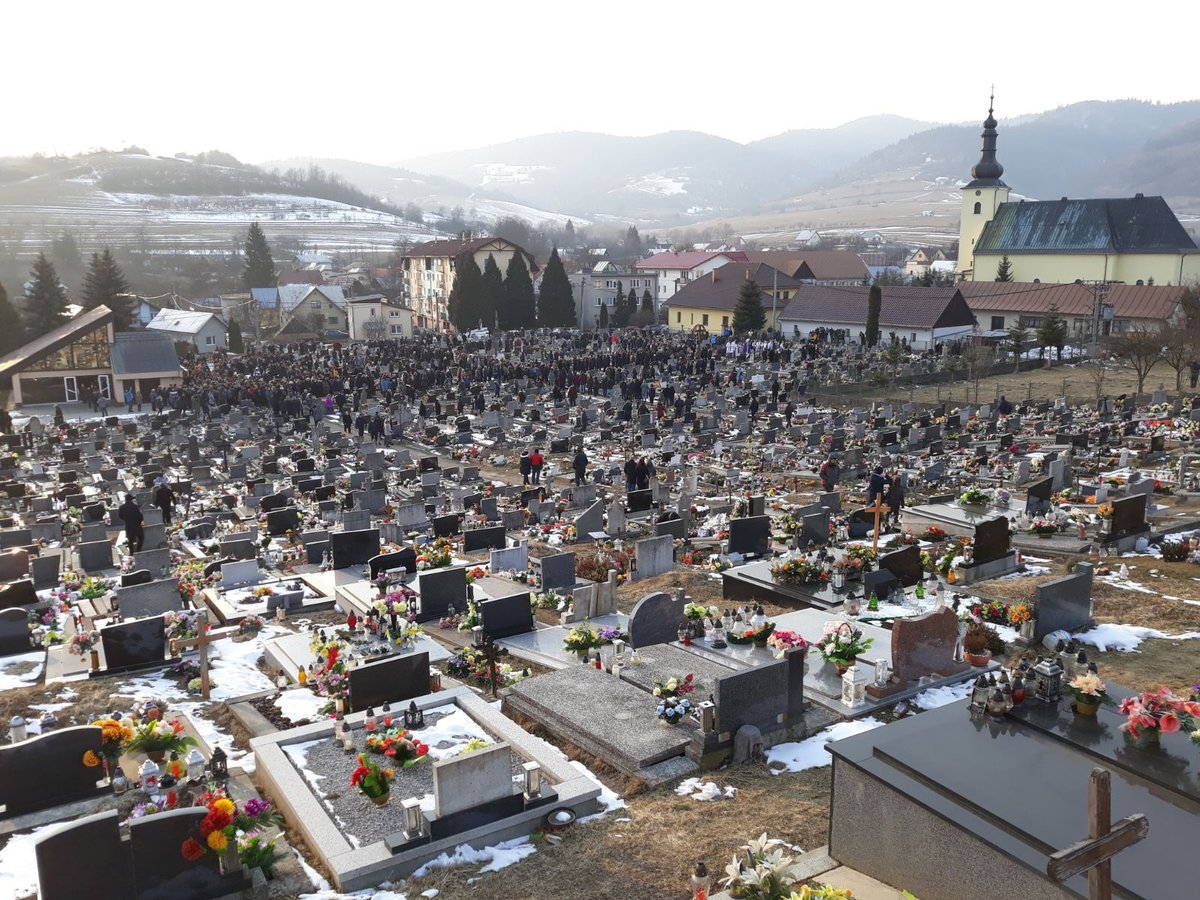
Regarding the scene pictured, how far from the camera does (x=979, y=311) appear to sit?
62.2 m

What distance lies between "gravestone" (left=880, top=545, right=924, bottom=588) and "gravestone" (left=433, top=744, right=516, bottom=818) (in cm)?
757

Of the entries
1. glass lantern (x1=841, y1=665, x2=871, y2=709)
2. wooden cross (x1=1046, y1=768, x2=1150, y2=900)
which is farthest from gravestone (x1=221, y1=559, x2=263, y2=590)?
wooden cross (x1=1046, y1=768, x2=1150, y2=900)

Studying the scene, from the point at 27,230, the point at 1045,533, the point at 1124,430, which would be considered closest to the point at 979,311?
the point at 1124,430

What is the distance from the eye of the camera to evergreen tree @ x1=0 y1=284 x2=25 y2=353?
55.7m

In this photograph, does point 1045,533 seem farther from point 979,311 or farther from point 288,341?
point 288,341

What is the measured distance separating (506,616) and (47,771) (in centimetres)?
571

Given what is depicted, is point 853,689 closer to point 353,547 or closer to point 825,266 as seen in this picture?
point 353,547

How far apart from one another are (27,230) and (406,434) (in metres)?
145

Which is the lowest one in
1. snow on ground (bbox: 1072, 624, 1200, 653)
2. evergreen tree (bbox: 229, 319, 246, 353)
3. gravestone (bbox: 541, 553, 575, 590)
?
evergreen tree (bbox: 229, 319, 246, 353)

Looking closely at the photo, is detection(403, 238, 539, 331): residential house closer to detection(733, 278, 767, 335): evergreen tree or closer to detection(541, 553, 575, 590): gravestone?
detection(733, 278, 767, 335): evergreen tree

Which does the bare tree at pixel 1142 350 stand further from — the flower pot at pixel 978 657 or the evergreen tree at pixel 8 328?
the evergreen tree at pixel 8 328

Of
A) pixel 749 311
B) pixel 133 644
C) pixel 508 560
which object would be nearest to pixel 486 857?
pixel 133 644

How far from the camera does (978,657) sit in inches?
416

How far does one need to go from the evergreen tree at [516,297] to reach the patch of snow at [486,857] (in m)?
73.7
